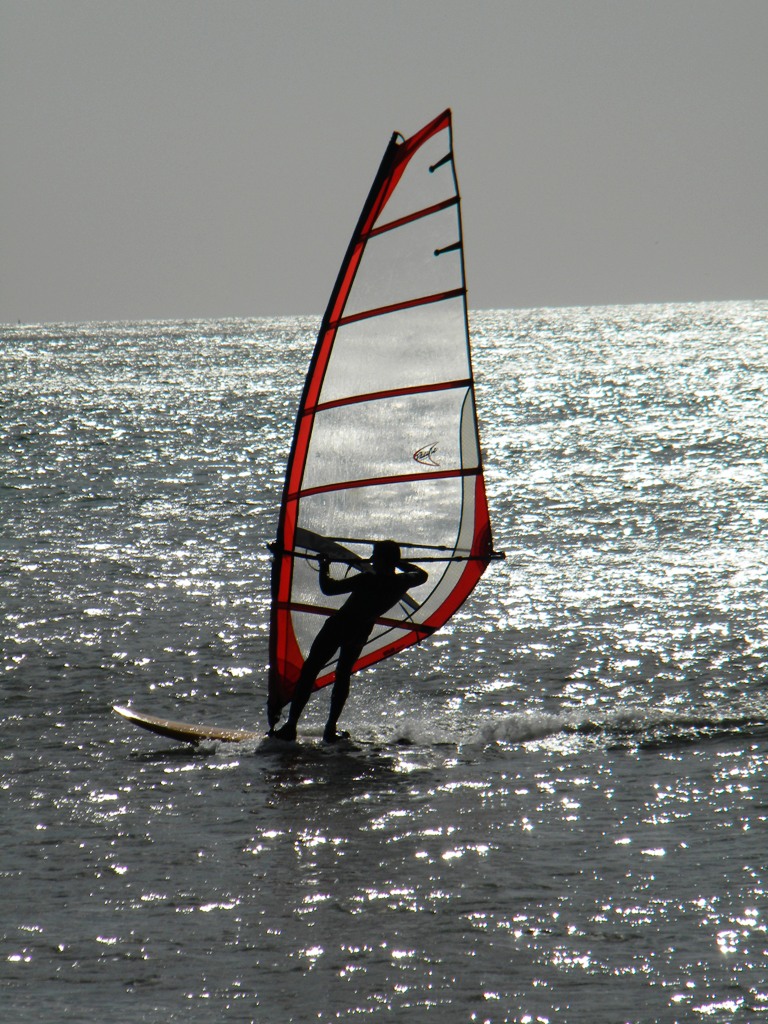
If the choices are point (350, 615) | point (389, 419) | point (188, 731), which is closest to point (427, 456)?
point (389, 419)

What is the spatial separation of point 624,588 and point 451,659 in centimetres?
→ 343

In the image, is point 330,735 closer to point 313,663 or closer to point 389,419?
point 313,663

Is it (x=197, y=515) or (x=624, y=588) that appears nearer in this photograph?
(x=624, y=588)

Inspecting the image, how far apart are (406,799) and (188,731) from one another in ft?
5.55

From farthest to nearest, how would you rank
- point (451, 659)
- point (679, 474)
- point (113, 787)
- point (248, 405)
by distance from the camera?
point (248, 405)
point (679, 474)
point (451, 659)
point (113, 787)

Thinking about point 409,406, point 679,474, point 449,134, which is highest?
point 449,134

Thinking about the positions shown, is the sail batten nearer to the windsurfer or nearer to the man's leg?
the windsurfer

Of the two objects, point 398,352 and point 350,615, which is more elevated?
point 398,352

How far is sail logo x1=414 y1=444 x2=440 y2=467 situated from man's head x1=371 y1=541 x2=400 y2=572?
27.5 inches

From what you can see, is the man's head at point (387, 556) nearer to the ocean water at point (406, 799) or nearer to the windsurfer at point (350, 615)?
the windsurfer at point (350, 615)

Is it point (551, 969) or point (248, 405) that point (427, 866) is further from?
point (248, 405)

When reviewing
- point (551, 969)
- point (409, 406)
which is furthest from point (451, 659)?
point (551, 969)

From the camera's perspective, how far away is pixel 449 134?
279 inches

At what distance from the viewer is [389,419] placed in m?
7.36
